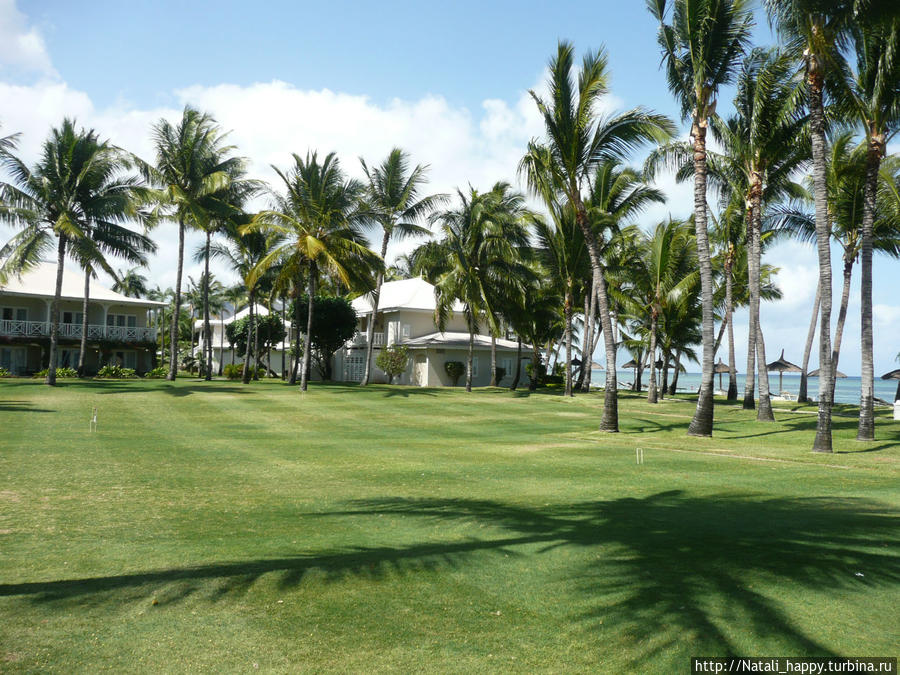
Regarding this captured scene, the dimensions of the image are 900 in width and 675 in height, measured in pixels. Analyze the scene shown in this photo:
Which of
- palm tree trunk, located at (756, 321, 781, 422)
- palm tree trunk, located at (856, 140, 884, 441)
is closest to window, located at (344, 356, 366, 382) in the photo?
palm tree trunk, located at (756, 321, 781, 422)

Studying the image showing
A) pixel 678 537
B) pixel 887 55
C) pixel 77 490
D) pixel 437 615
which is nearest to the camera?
pixel 437 615

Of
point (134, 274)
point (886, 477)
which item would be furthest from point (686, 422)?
point (134, 274)

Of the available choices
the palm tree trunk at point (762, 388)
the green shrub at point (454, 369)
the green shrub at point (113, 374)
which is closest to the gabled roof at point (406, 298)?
the green shrub at point (454, 369)

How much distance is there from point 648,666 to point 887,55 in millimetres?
18779

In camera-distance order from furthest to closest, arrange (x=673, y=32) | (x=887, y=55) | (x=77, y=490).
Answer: (x=673, y=32) < (x=887, y=55) < (x=77, y=490)

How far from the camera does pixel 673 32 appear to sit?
19812 mm

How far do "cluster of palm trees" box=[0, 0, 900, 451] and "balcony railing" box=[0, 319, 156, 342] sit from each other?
680 centimetres

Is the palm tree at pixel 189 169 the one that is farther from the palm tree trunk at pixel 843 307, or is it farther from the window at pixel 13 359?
the palm tree trunk at pixel 843 307

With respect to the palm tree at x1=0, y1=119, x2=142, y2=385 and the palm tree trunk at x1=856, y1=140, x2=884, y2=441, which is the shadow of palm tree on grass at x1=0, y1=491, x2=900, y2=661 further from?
the palm tree at x1=0, y1=119, x2=142, y2=385

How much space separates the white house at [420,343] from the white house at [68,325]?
14451 mm

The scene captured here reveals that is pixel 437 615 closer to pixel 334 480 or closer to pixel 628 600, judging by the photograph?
pixel 628 600

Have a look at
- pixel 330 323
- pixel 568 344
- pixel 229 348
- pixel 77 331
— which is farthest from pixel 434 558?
pixel 229 348

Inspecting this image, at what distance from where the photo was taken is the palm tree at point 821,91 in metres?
16.5

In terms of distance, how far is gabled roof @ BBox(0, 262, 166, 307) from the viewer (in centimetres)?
4275
